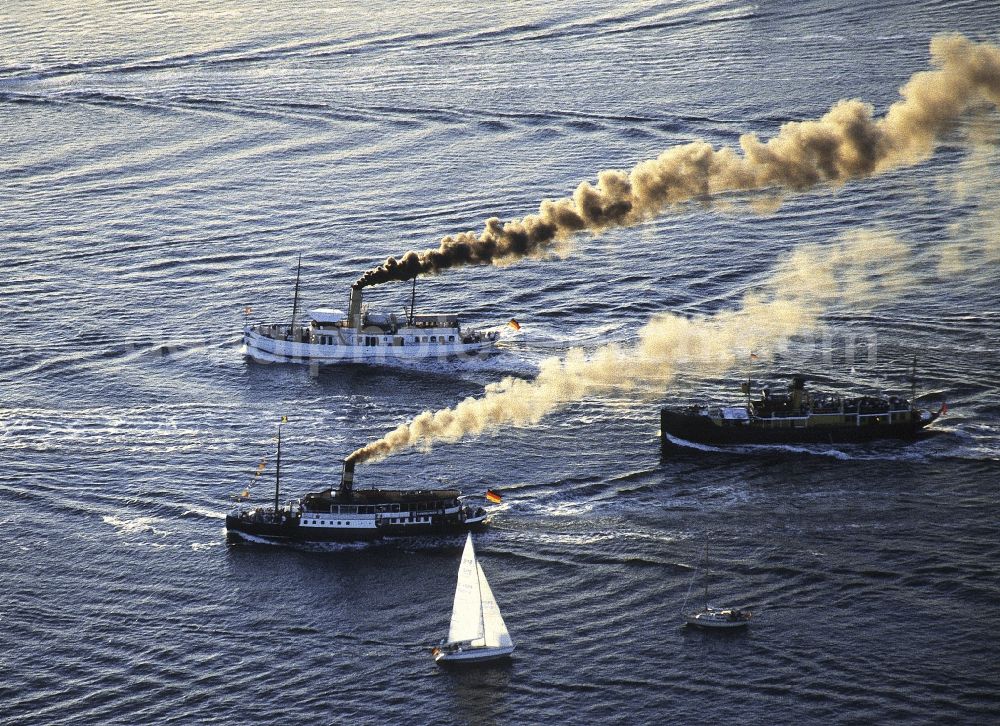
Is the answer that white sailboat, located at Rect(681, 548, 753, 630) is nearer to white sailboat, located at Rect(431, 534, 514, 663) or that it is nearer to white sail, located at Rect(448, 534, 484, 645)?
white sailboat, located at Rect(431, 534, 514, 663)

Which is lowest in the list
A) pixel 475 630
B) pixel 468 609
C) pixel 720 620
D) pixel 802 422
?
pixel 475 630

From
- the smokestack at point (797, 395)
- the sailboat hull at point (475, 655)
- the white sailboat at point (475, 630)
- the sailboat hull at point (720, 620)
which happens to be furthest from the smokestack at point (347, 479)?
the smokestack at point (797, 395)

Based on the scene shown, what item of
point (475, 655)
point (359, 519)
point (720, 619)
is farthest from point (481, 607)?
point (359, 519)

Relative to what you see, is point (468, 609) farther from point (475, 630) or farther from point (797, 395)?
point (797, 395)

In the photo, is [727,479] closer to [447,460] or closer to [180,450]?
[447,460]

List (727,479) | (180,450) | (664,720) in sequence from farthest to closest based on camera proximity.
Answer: (180,450) → (727,479) → (664,720)

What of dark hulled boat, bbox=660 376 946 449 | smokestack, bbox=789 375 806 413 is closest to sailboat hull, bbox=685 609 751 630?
dark hulled boat, bbox=660 376 946 449

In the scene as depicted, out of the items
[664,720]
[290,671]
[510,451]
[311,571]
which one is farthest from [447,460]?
[664,720]
